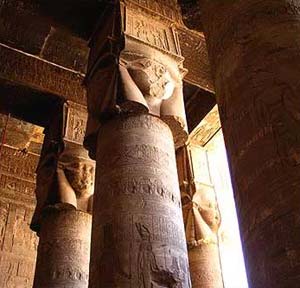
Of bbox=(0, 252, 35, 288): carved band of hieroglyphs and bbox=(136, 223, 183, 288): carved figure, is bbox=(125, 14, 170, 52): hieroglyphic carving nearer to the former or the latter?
bbox=(136, 223, 183, 288): carved figure

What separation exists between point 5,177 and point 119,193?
586 cm

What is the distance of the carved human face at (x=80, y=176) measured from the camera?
6.66 metres

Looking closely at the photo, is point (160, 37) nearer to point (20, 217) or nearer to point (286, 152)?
point (286, 152)

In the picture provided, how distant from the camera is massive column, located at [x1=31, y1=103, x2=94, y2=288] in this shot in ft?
19.7

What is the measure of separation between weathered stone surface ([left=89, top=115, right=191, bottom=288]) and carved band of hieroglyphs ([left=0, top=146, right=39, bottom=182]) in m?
5.01

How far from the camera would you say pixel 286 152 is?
2162 millimetres


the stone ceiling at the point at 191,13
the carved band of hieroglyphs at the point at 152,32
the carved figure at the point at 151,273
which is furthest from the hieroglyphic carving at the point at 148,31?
the carved figure at the point at 151,273

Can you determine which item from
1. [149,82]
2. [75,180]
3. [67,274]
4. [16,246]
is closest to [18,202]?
[16,246]

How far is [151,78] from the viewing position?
5.24m

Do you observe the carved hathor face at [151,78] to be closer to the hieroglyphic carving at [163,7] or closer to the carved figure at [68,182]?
the hieroglyphic carving at [163,7]

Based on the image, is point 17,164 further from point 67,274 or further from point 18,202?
point 67,274

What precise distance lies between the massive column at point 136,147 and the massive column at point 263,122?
153 centimetres

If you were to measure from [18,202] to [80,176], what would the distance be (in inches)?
129

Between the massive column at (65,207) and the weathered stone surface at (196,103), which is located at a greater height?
the weathered stone surface at (196,103)
